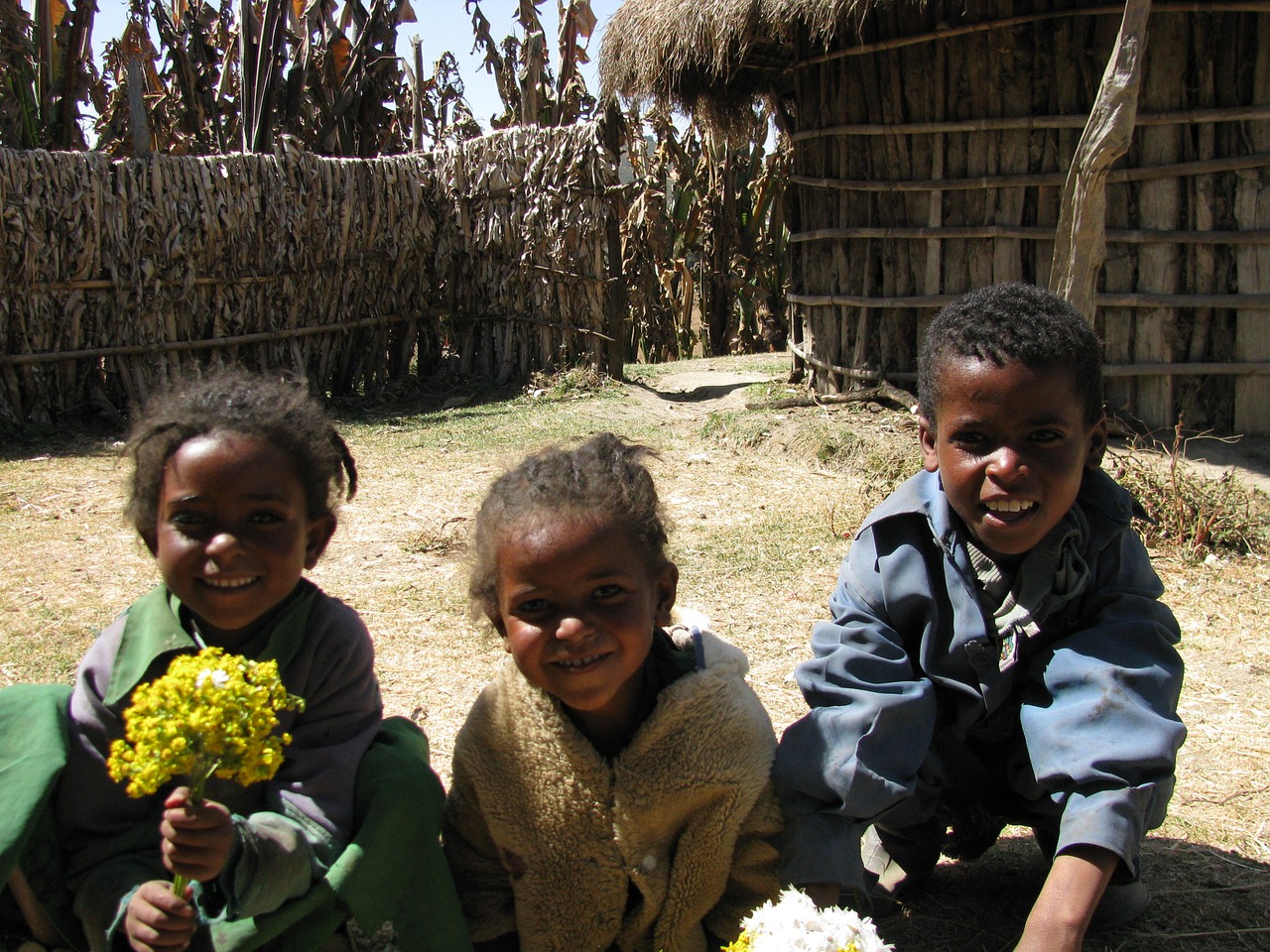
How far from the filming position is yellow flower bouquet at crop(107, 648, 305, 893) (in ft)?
4.52

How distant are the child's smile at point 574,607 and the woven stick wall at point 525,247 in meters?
Result: 7.83

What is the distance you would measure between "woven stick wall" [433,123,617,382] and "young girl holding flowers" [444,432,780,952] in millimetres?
7669

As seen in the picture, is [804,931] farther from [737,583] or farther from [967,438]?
[737,583]

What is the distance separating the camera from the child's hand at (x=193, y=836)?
57.1 inches

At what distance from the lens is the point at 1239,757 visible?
2779mm

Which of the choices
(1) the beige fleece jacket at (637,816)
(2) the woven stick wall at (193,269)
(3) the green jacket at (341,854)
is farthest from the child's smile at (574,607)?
(2) the woven stick wall at (193,269)

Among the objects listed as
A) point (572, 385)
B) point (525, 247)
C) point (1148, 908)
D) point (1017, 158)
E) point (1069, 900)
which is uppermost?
point (1017, 158)

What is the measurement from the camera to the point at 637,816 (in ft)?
6.30

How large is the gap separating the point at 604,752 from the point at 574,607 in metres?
0.35

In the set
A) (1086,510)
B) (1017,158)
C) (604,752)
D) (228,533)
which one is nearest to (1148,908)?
(1086,510)

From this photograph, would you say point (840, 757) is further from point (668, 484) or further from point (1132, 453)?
point (668, 484)

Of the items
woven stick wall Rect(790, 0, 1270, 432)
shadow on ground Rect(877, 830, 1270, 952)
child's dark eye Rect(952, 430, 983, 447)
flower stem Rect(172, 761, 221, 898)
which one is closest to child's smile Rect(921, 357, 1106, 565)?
child's dark eye Rect(952, 430, 983, 447)

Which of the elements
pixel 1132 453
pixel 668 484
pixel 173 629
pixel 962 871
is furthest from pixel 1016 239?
pixel 173 629

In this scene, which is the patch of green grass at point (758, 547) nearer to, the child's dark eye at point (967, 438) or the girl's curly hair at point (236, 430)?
the child's dark eye at point (967, 438)
